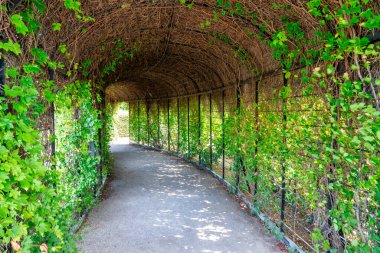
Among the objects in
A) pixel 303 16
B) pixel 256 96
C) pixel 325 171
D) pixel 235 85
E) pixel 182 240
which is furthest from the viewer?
pixel 235 85

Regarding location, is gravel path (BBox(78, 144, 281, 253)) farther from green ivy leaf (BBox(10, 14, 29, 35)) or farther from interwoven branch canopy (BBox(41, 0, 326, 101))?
green ivy leaf (BBox(10, 14, 29, 35))

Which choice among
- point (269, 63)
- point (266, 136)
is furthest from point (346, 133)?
point (269, 63)

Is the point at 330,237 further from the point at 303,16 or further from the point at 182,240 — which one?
the point at 303,16

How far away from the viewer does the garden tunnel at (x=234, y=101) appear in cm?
188

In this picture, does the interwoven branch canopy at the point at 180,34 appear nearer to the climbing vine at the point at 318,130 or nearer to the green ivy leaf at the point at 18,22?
the climbing vine at the point at 318,130

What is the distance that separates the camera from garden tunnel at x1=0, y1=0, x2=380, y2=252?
6.16 feet

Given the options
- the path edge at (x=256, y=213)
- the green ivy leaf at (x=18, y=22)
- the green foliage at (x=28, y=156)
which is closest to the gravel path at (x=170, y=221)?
the path edge at (x=256, y=213)

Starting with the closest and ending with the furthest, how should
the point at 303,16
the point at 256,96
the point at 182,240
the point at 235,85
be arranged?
the point at 303,16
the point at 182,240
the point at 256,96
the point at 235,85

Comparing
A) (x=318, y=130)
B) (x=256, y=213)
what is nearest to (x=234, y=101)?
(x=256, y=213)

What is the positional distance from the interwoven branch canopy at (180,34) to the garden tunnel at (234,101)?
2 centimetres

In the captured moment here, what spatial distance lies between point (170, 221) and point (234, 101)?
271 centimetres

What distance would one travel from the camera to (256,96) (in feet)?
15.0

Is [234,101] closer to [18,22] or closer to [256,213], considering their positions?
[256,213]

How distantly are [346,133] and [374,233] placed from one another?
0.73 m
